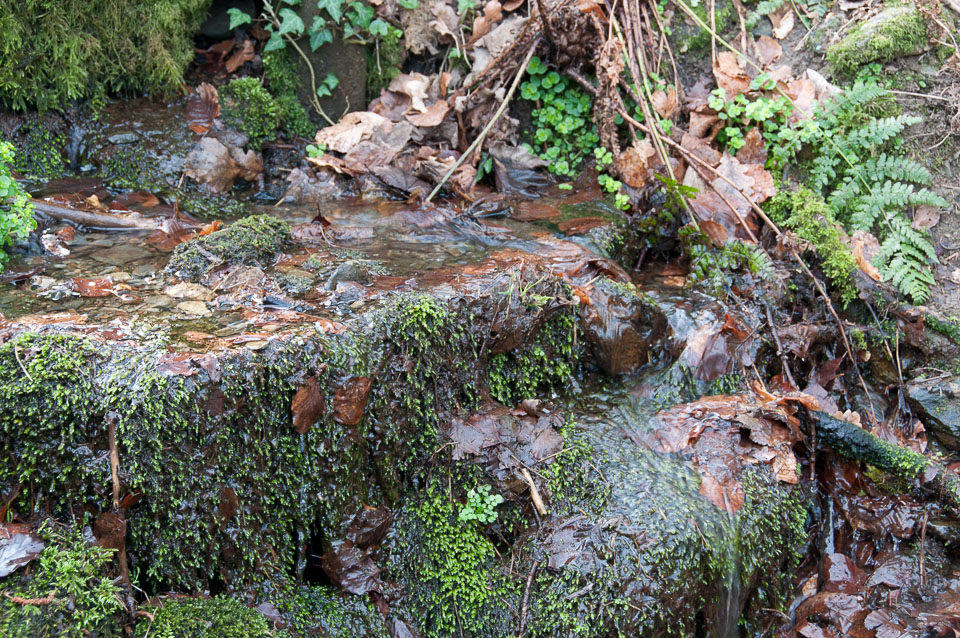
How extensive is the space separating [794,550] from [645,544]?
101 centimetres

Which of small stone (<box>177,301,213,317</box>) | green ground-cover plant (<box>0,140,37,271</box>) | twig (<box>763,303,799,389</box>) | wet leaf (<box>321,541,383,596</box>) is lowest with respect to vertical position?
wet leaf (<box>321,541,383,596</box>)

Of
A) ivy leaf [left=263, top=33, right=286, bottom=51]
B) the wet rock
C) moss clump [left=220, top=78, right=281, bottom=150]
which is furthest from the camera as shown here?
ivy leaf [left=263, top=33, right=286, bottom=51]

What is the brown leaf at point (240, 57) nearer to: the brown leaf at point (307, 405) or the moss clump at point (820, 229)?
the brown leaf at point (307, 405)

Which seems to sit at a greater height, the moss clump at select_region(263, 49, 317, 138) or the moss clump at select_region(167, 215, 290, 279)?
the moss clump at select_region(263, 49, 317, 138)

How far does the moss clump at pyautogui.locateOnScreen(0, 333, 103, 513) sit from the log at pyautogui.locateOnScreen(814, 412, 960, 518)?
3444mm

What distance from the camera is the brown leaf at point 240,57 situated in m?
5.35

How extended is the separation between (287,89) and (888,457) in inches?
192

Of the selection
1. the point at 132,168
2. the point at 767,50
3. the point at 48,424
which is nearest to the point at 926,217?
the point at 767,50

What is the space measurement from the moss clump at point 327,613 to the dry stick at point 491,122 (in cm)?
278

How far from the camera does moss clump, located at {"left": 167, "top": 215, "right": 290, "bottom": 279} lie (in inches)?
129

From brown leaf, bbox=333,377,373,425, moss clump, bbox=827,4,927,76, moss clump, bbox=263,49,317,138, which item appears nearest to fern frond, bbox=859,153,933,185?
moss clump, bbox=827,4,927,76

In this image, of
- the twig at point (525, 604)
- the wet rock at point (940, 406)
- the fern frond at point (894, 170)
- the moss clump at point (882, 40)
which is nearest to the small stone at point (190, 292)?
the twig at point (525, 604)

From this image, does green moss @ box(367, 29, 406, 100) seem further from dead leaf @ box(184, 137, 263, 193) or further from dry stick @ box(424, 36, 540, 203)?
dead leaf @ box(184, 137, 263, 193)

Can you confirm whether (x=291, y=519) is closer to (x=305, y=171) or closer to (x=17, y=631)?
(x=17, y=631)
